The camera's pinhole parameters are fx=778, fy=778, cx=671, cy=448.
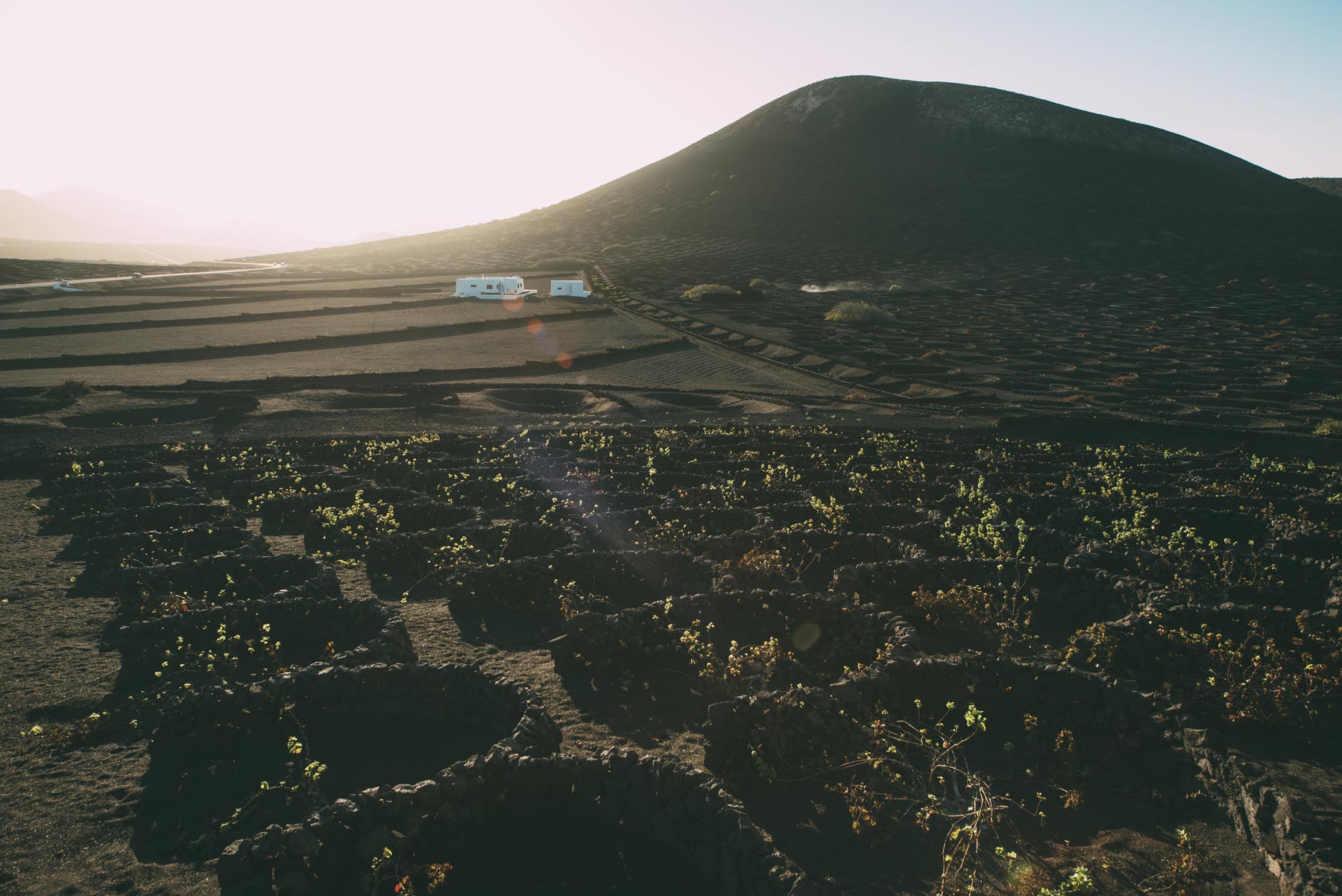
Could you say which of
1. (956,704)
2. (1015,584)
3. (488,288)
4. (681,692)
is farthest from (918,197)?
(681,692)

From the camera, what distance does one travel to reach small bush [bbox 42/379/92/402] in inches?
1151

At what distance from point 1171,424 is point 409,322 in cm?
4093

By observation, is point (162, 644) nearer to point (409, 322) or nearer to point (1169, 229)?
point (409, 322)

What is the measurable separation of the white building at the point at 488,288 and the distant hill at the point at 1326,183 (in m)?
126

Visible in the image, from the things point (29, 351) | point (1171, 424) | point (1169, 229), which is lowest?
point (1171, 424)

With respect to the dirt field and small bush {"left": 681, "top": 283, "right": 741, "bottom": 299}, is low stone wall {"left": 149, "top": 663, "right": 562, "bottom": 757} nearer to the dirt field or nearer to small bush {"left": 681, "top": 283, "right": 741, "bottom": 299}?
the dirt field

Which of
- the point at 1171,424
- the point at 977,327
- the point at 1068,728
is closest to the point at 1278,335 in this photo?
the point at 977,327

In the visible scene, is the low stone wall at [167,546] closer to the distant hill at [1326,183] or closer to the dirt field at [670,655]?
the dirt field at [670,655]

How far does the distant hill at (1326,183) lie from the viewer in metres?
121

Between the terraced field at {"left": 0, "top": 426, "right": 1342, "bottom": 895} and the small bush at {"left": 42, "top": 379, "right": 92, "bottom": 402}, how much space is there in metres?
15.1

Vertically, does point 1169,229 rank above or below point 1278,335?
above

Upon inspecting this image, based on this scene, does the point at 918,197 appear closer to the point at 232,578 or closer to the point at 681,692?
the point at 232,578

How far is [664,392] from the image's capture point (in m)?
34.6

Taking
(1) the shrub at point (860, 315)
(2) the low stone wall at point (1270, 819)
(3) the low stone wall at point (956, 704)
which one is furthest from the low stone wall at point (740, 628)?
(1) the shrub at point (860, 315)
